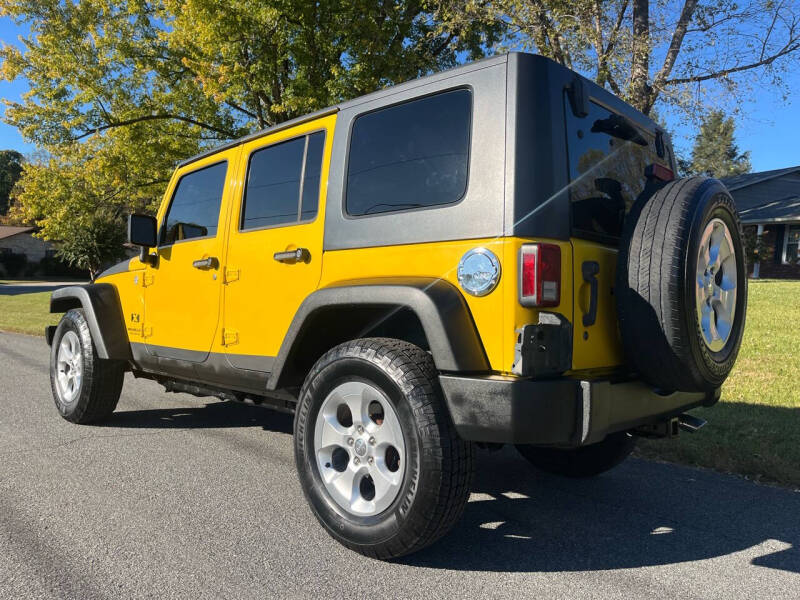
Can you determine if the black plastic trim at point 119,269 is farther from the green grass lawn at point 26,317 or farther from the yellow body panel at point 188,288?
the green grass lawn at point 26,317

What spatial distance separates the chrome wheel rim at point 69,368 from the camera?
4996 mm

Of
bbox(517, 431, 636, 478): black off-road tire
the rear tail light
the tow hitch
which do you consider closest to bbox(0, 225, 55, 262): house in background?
bbox(517, 431, 636, 478): black off-road tire

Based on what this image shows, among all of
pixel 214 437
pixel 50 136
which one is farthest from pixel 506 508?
pixel 50 136

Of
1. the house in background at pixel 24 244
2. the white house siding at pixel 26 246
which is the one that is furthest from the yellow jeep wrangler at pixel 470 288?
the white house siding at pixel 26 246

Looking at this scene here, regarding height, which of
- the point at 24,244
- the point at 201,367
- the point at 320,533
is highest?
the point at 24,244

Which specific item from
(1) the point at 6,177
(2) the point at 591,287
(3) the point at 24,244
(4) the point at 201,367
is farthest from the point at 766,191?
(1) the point at 6,177

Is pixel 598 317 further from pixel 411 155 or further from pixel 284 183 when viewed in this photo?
pixel 284 183

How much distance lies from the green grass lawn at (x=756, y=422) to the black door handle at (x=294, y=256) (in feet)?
9.29

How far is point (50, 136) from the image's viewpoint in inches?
598

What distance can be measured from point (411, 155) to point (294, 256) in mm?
827

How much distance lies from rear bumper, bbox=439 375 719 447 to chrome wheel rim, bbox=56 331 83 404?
11.9 ft

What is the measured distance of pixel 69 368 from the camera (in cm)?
530

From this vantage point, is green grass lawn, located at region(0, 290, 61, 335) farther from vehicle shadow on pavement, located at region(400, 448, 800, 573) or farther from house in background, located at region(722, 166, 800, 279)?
house in background, located at region(722, 166, 800, 279)

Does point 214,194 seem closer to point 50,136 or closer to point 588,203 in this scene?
point 588,203
